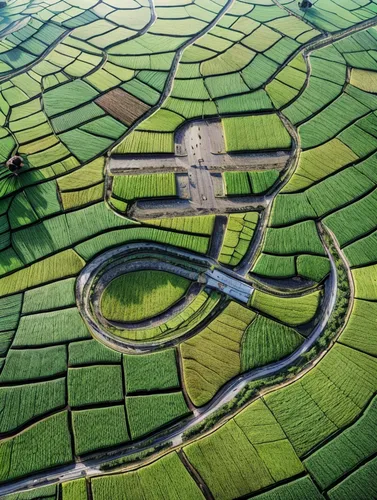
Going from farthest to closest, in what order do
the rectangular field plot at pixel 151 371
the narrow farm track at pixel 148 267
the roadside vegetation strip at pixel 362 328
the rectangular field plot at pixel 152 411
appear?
1. the narrow farm track at pixel 148 267
2. the roadside vegetation strip at pixel 362 328
3. the rectangular field plot at pixel 151 371
4. the rectangular field plot at pixel 152 411

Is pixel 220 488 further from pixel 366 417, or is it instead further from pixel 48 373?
pixel 48 373

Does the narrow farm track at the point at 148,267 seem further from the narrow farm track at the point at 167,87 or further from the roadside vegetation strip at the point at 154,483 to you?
the roadside vegetation strip at the point at 154,483

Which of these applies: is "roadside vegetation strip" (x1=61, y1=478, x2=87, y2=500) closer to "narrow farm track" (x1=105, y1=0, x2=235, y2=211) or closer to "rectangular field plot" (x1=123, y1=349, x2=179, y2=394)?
"rectangular field plot" (x1=123, y1=349, x2=179, y2=394)

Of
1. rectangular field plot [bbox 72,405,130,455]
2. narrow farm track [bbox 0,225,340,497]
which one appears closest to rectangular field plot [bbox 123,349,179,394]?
rectangular field plot [bbox 72,405,130,455]

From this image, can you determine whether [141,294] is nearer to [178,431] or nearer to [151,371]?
[151,371]

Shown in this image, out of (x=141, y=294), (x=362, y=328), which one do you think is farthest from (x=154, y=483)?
(x=362, y=328)

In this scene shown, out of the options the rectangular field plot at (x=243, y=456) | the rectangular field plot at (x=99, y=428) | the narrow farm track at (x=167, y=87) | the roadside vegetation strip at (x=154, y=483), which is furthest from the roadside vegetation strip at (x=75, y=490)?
the narrow farm track at (x=167, y=87)

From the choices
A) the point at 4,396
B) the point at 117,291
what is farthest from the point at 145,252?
the point at 4,396
